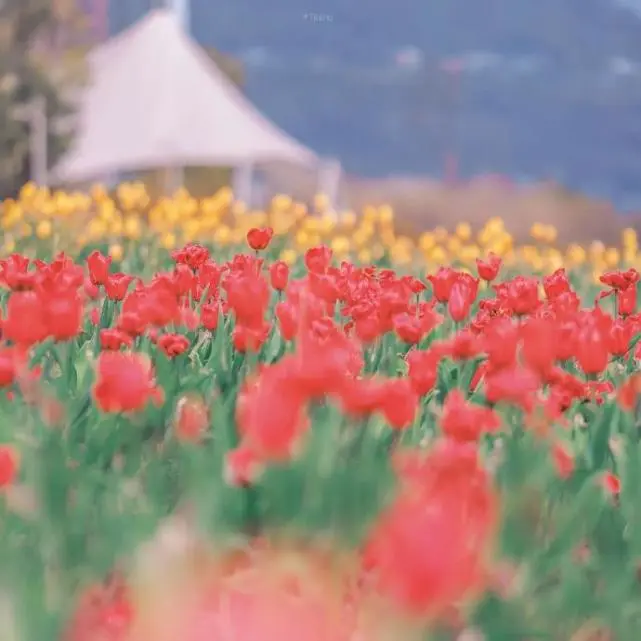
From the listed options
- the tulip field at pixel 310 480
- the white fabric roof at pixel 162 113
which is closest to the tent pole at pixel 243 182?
the white fabric roof at pixel 162 113

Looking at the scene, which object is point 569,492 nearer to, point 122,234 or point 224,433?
point 224,433

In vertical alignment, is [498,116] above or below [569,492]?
above

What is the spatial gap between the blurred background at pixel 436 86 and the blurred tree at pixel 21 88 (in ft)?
0.05

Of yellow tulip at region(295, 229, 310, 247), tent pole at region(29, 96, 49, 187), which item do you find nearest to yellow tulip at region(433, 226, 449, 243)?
yellow tulip at region(295, 229, 310, 247)

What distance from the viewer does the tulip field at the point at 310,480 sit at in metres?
0.97

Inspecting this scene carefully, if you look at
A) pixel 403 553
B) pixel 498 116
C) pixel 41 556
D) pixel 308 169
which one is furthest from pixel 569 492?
pixel 308 169

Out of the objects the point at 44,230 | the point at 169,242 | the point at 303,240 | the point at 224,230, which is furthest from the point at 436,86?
the point at 44,230

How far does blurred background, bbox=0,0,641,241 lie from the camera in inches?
410

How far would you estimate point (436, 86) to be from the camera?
10852 millimetres

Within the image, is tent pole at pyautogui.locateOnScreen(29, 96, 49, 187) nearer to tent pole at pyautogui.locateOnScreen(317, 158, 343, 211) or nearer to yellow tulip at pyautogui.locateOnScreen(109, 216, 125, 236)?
tent pole at pyautogui.locateOnScreen(317, 158, 343, 211)

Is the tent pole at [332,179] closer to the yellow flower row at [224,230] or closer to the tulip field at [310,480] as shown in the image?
the yellow flower row at [224,230]

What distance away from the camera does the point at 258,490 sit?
4.43 ft

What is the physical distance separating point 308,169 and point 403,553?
1144cm

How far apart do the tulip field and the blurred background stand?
8.08 m
